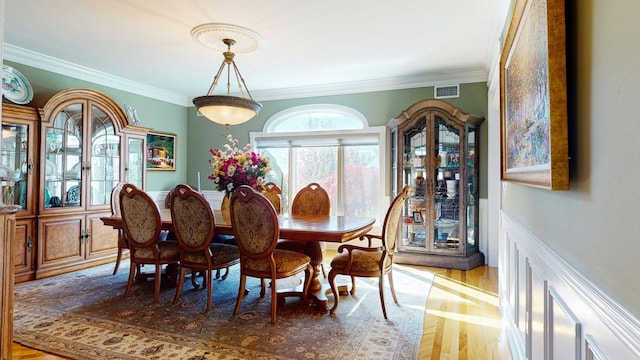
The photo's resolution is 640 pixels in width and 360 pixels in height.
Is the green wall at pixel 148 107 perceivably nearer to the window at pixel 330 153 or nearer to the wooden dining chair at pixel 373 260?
the window at pixel 330 153

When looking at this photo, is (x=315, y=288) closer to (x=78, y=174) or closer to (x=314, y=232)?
(x=314, y=232)

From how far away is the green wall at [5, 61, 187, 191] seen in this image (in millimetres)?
4211

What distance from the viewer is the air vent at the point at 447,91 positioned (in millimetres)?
4813

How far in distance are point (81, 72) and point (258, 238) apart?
3792 mm

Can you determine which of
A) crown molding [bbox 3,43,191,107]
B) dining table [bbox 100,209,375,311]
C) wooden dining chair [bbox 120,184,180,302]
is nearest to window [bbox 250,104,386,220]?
crown molding [bbox 3,43,191,107]

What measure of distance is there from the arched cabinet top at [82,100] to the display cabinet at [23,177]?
0.12m

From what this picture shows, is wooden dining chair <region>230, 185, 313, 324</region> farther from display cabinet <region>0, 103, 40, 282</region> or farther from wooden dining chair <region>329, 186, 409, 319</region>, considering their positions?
display cabinet <region>0, 103, 40, 282</region>

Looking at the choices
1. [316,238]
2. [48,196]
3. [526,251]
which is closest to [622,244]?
[526,251]

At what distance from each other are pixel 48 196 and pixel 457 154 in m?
4.87

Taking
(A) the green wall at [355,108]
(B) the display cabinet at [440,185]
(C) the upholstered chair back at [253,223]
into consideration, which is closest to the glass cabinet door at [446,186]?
(B) the display cabinet at [440,185]

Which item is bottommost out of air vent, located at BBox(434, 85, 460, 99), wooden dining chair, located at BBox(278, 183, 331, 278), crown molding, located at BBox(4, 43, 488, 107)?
wooden dining chair, located at BBox(278, 183, 331, 278)

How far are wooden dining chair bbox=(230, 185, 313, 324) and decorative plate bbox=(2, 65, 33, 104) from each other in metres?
3.03

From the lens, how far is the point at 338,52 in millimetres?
4035

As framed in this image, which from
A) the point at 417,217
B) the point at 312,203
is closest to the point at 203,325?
the point at 312,203
